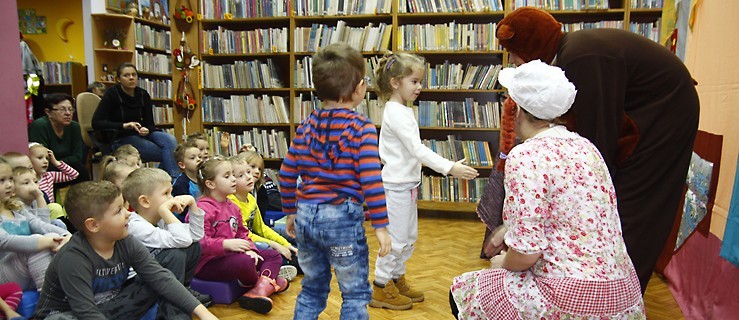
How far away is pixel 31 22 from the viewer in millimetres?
8055

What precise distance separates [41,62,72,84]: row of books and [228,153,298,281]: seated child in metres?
5.64

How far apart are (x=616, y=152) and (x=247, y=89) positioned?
423 cm

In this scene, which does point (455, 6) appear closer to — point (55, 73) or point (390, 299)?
point (390, 299)

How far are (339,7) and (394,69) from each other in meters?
2.65

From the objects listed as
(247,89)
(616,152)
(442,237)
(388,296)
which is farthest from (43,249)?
(247,89)

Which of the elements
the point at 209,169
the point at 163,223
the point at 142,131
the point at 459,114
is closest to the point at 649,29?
the point at 459,114

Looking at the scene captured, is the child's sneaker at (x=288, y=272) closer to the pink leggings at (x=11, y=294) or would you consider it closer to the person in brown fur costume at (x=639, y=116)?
the pink leggings at (x=11, y=294)

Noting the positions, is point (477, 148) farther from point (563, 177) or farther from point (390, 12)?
point (563, 177)

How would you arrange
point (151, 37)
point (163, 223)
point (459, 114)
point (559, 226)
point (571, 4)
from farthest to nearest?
point (151, 37)
point (459, 114)
point (571, 4)
point (163, 223)
point (559, 226)

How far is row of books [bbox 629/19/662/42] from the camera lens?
175 inches

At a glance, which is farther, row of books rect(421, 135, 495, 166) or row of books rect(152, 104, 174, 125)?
row of books rect(152, 104, 174, 125)

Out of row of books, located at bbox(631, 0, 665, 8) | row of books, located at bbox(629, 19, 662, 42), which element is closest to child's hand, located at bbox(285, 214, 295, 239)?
row of books, located at bbox(629, 19, 662, 42)

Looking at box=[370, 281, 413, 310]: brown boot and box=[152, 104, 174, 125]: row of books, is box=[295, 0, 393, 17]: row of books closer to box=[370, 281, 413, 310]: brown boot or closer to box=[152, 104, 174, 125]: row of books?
box=[370, 281, 413, 310]: brown boot

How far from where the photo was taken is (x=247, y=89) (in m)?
5.35
